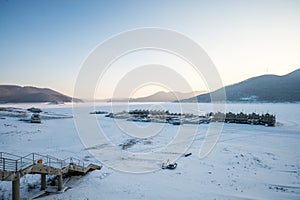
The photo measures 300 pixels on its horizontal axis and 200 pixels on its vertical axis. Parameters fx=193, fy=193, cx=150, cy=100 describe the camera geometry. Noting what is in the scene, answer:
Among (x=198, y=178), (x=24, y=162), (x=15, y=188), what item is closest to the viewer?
(x=15, y=188)

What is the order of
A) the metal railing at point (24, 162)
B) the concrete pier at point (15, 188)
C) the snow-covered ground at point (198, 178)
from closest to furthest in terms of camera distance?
the concrete pier at point (15, 188)
the metal railing at point (24, 162)
the snow-covered ground at point (198, 178)

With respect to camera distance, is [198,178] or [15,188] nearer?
[15,188]

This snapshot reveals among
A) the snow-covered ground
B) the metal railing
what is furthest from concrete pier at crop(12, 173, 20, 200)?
the snow-covered ground

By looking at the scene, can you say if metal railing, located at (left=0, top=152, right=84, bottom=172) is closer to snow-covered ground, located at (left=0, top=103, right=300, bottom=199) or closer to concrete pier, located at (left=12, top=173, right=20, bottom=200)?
concrete pier, located at (left=12, top=173, right=20, bottom=200)

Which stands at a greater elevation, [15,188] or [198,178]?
[15,188]

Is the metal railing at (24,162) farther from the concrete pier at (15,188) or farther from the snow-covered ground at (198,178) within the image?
the snow-covered ground at (198,178)

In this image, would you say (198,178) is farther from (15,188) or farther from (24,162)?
(24,162)

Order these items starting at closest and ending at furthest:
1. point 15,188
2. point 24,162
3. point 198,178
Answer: point 15,188 → point 24,162 → point 198,178

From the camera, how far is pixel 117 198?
9.34 metres

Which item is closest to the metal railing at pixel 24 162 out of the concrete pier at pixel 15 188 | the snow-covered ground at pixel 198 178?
the concrete pier at pixel 15 188

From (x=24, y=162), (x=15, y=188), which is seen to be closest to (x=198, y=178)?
(x=15, y=188)

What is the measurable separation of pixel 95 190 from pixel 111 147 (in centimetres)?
1100

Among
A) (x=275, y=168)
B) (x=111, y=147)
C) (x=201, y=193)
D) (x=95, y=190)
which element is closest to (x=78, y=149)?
(x=111, y=147)

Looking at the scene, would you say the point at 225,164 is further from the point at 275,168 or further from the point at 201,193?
the point at 201,193
